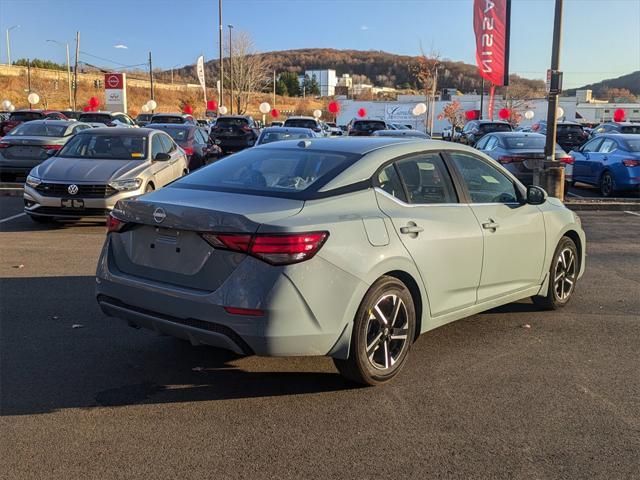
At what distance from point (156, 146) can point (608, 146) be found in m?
10.8

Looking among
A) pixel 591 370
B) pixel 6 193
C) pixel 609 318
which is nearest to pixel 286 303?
pixel 591 370

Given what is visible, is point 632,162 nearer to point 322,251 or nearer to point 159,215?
point 322,251

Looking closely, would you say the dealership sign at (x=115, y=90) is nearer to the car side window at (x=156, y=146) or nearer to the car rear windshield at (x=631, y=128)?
the car rear windshield at (x=631, y=128)

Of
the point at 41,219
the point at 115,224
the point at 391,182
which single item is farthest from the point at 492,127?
the point at 115,224

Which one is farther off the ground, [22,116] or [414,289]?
[22,116]

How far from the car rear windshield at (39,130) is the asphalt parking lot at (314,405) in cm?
1059

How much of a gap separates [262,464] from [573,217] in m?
4.30

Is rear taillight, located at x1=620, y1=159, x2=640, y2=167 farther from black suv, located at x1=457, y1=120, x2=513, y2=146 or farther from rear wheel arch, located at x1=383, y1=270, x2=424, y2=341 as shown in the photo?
black suv, located at x1=457, y1=120, x2=513, y2=146

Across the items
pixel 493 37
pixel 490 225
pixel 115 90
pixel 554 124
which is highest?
pixel 493 37

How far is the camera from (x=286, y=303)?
3.76m

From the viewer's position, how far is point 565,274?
6.37 meters

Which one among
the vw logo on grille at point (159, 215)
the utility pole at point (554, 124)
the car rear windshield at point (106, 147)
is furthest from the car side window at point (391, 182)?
the utility pole at point (554, 124)

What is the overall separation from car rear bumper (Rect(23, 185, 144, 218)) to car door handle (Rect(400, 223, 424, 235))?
6.34 metres

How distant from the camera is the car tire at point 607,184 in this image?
15.6 meters
